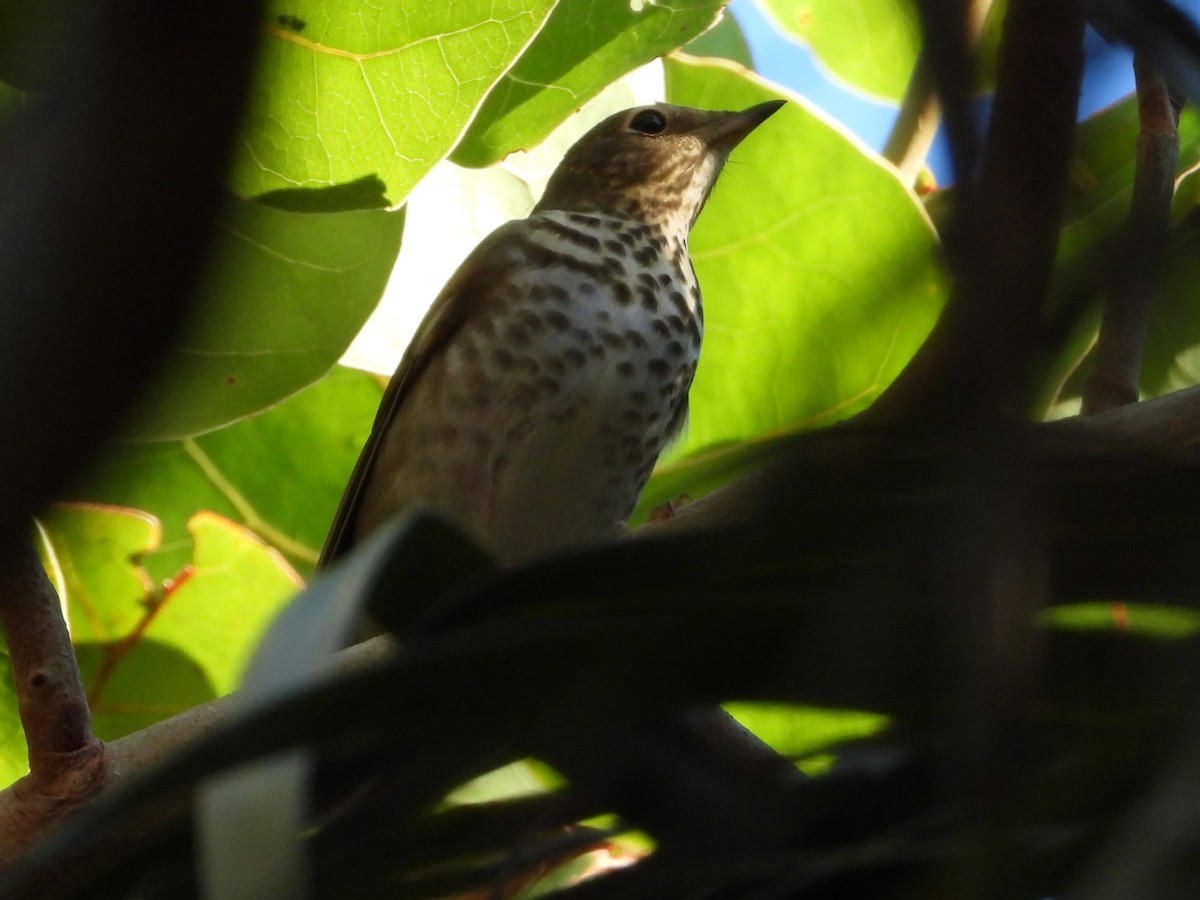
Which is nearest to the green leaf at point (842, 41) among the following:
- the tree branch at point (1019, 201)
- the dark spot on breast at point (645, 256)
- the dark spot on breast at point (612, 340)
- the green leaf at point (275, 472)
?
the dark spot on breast at point (645, 256)

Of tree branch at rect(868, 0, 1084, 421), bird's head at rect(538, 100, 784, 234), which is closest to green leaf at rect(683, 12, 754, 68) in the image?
bird's head at rect(538, 100, 784, 234)

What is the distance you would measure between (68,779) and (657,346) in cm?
106

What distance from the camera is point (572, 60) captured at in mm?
1818

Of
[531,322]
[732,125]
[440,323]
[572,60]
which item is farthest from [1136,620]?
[732,125]

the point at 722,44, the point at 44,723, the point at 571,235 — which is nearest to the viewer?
the point at 44,723

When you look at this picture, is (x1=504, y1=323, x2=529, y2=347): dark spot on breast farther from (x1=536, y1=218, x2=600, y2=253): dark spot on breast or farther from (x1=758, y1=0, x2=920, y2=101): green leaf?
(x1=758, y1=0, x2=920, y2=101): green leaf

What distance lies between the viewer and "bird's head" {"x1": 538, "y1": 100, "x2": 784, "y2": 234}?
7.67 ft

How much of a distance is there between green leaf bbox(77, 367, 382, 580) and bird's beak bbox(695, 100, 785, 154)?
2.18ft

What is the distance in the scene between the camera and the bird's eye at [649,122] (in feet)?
8.17

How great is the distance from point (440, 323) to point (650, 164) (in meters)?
0.58

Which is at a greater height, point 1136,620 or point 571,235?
point 571,235

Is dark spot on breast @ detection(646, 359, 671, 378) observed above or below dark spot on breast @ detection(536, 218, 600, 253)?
below

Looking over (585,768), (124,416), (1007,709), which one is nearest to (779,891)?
(585,768)

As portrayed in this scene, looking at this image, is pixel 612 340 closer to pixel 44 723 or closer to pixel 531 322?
pixel 531 322
